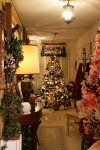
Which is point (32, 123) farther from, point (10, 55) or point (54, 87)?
point (54, 87)

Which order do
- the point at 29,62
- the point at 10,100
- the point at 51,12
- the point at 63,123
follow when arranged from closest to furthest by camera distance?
1. the point at 10,100
2. the point at 29,62
3. the point at 51,12
4. the point at 63,123

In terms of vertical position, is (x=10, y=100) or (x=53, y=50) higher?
(x=53, y=50)

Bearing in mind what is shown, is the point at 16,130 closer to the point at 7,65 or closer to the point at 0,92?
the point at 0,92

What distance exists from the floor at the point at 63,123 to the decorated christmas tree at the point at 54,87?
42 cm

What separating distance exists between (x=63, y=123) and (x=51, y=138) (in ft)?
4.18

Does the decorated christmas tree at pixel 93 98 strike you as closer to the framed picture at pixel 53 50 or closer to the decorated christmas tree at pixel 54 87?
the decorated christmas tree at pixel 54 87

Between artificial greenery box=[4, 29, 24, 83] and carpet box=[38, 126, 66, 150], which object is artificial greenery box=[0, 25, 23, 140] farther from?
carpet box=[38, 126, 66, 150]

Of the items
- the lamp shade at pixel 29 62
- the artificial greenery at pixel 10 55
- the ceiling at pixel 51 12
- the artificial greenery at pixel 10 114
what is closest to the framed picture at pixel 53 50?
the ceiling at pixel 51 12

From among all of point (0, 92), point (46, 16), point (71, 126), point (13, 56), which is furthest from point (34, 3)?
point (71, 126)

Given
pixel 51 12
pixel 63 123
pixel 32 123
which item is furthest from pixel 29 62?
pixel 63 123

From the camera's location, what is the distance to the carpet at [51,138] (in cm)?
402

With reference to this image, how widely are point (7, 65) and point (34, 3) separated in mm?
1970

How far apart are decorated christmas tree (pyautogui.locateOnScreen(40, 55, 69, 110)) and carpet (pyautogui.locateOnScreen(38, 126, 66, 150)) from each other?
246 centimetres

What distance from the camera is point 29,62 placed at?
275 centimetres
